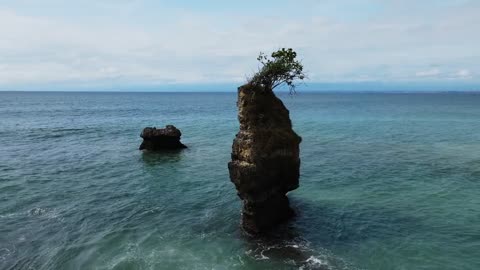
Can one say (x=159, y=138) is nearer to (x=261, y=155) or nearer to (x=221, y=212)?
(x=221, y=212)

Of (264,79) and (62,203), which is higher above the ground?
(264,79)

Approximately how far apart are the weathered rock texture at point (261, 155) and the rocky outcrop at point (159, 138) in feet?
107

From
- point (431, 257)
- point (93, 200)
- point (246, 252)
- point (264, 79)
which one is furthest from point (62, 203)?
point (431, 257)

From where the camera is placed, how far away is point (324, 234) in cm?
2736

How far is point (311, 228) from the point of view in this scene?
93.1 ft

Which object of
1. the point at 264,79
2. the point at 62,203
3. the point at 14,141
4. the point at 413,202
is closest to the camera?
the point at 264,79

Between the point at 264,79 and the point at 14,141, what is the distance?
192 feet

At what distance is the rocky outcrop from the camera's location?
5859 cm

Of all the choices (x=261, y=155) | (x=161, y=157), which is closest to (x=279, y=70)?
(x=261, y=155)

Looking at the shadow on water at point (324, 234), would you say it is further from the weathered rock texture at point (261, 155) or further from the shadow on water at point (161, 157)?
the shadow on water at point (161, 157)

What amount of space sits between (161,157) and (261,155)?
30.4 meters

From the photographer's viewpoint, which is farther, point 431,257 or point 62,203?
point 62,203

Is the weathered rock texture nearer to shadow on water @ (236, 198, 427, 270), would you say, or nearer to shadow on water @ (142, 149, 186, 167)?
shadow on water @ (236, 198, 427, 270)

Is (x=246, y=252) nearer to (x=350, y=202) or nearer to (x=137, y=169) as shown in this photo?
(x=350, y=202)
